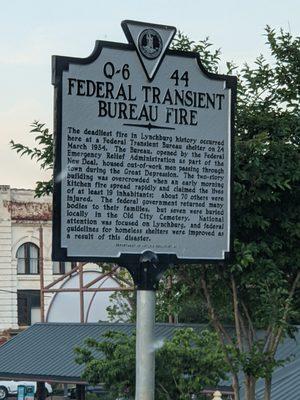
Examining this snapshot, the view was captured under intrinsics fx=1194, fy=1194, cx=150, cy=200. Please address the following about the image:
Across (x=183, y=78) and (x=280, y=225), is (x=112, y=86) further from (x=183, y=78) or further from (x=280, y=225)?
(x=280, y=225)

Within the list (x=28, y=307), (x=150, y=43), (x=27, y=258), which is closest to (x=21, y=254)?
(x=27, y=258)

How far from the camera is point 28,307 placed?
236 ft

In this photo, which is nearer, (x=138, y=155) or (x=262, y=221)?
(x=138, y=155)

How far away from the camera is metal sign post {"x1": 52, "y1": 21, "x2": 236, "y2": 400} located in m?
10.1

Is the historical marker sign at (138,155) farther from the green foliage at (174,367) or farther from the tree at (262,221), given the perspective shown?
the green foliage at (174,367)

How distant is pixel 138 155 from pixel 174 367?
8.94m

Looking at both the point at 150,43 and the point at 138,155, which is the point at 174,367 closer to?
the point at 138,155

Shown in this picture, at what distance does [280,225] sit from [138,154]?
18.6 feet

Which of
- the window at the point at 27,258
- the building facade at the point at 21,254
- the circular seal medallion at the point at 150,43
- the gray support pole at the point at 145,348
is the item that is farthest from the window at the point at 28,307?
the circular seal medallion at the point at 150,43

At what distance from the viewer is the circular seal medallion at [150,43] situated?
1039cm

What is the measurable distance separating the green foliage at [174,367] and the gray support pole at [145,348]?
7664 mm

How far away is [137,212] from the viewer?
10266 mm

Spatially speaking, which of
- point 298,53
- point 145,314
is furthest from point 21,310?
point 145,314

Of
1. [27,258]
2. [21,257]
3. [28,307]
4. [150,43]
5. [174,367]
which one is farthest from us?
[27,258]
